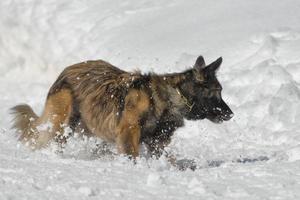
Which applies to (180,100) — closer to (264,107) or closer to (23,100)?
(264,107)

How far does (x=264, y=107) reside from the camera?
36.9 ft

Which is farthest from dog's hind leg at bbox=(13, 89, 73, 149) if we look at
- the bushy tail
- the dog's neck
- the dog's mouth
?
the dog's mouth

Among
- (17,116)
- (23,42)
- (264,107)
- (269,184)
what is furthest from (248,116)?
(23,42)

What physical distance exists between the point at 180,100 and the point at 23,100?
529 cm

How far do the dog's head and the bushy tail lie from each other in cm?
215

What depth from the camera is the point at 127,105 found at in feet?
29.2

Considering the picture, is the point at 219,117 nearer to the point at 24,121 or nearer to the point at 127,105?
the point at 127,105

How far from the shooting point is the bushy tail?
9969 millimetres

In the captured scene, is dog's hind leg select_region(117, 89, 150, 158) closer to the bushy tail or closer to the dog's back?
the dog's back

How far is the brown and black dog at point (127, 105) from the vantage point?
29.2ft

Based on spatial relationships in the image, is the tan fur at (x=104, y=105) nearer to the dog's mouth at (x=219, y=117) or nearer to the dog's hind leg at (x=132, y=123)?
the dog's hind leg at (x=132, y=123)

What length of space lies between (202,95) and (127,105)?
105 centimetres

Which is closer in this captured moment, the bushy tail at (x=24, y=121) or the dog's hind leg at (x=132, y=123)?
the dog's hind leg at (x=132, y=123)

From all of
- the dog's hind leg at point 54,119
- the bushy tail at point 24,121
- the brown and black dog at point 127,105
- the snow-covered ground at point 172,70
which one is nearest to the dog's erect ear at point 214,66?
the brown and black dog at point 127,105
